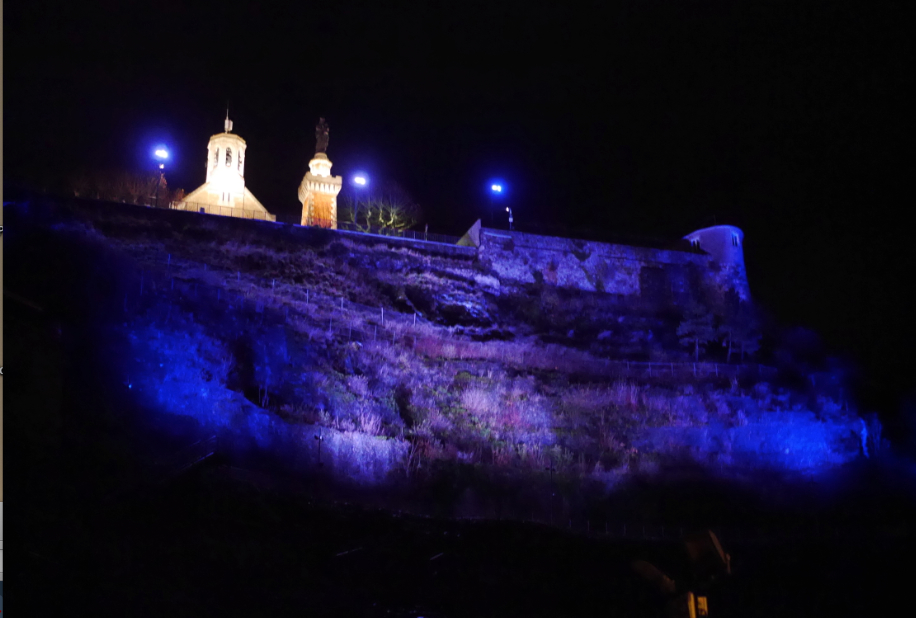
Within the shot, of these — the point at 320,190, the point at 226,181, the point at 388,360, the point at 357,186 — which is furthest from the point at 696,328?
the point at 226,181

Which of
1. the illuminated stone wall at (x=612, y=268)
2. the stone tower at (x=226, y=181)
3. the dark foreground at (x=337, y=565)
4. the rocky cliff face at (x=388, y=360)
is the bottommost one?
the dark foreground at (x=337, y=565)

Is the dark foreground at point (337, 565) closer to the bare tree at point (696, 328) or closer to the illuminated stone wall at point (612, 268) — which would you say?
the bare tree at point (696, 328)

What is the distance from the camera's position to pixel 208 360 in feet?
51.4

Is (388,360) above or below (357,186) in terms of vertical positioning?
below

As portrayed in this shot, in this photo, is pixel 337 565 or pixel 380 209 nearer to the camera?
pixel 337 565

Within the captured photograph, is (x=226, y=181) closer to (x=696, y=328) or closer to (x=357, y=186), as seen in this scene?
(x=357, y=186)

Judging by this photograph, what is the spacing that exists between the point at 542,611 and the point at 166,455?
890cm

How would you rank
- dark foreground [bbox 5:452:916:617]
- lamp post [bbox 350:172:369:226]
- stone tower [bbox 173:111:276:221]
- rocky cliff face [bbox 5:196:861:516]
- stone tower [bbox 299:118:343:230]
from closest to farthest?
dark foreground [bbox 5:452:916:617] < rocky cliff face [bbox 5:196:861:516] < stone tower [bbox 173:111:276:221] < lamp post [bbox 350:172:369:226] < stone tower [bbox 299:118:343:230]

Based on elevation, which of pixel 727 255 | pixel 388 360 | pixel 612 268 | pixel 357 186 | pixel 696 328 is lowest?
pixel 388 360

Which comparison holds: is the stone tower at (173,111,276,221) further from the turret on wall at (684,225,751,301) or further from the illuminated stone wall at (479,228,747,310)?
the turret on wall at (684,225,751,301)

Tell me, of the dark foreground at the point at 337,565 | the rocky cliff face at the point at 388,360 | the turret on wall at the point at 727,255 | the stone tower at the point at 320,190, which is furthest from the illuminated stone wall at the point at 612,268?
the dark foreground at the point at 337,565

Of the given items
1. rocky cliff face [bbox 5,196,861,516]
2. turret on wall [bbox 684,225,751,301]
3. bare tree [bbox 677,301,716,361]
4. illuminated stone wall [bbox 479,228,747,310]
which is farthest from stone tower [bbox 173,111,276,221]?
turret on wall [bbox 684,225,751,301]

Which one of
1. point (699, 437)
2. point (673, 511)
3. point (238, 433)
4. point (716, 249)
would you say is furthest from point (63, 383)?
point (716, 249)

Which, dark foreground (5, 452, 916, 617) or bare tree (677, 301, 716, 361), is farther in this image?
bare tree (677, 301, 716, 361)
